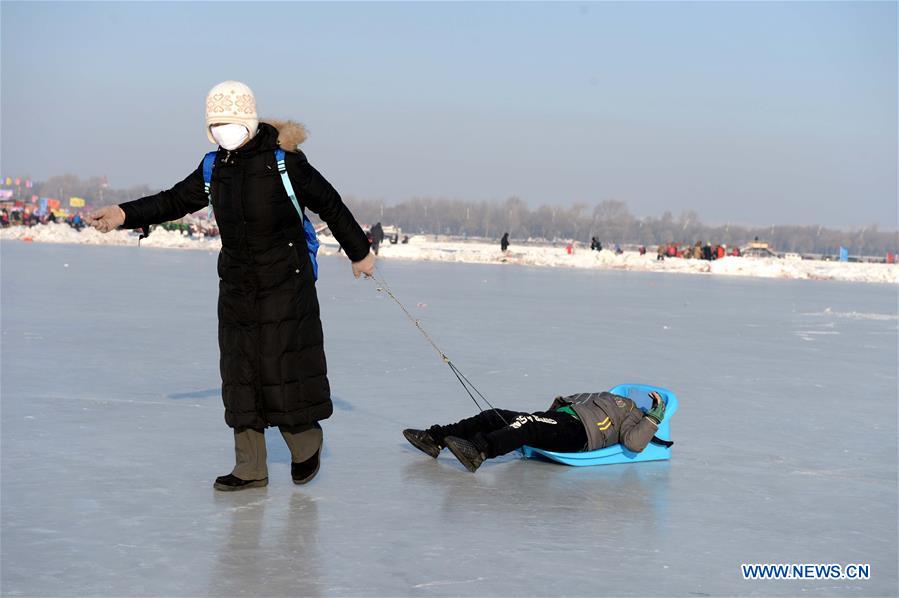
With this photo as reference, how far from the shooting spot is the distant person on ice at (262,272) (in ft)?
13.7

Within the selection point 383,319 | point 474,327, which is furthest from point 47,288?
point 474,327

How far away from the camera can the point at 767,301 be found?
2030 cm

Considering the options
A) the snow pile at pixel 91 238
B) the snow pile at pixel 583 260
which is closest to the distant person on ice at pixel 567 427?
the snow pile at pixel 583 260

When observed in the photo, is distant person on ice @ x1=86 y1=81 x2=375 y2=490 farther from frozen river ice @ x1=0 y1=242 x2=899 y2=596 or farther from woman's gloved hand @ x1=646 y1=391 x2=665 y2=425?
woman's gloved hand @ x1=646 y1=391 x2=665 y2=425

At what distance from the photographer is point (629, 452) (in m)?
5.11

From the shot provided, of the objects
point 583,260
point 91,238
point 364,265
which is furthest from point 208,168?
point 91,238

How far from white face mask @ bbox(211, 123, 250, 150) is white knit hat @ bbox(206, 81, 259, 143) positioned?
0.06ft

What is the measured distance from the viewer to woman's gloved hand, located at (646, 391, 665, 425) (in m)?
5.01

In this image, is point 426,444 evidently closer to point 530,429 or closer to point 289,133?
point 530,429

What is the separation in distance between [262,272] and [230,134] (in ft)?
1.81

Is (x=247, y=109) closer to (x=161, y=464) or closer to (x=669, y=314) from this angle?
(x=161, y=464)

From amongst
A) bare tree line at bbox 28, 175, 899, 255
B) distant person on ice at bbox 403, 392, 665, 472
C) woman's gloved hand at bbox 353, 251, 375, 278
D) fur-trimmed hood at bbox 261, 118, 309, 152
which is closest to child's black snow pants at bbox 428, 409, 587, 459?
distant person on ice at bbox 403, 392, 665, 472

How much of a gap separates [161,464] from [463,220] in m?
147

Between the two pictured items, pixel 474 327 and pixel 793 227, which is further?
pixel 793 227
